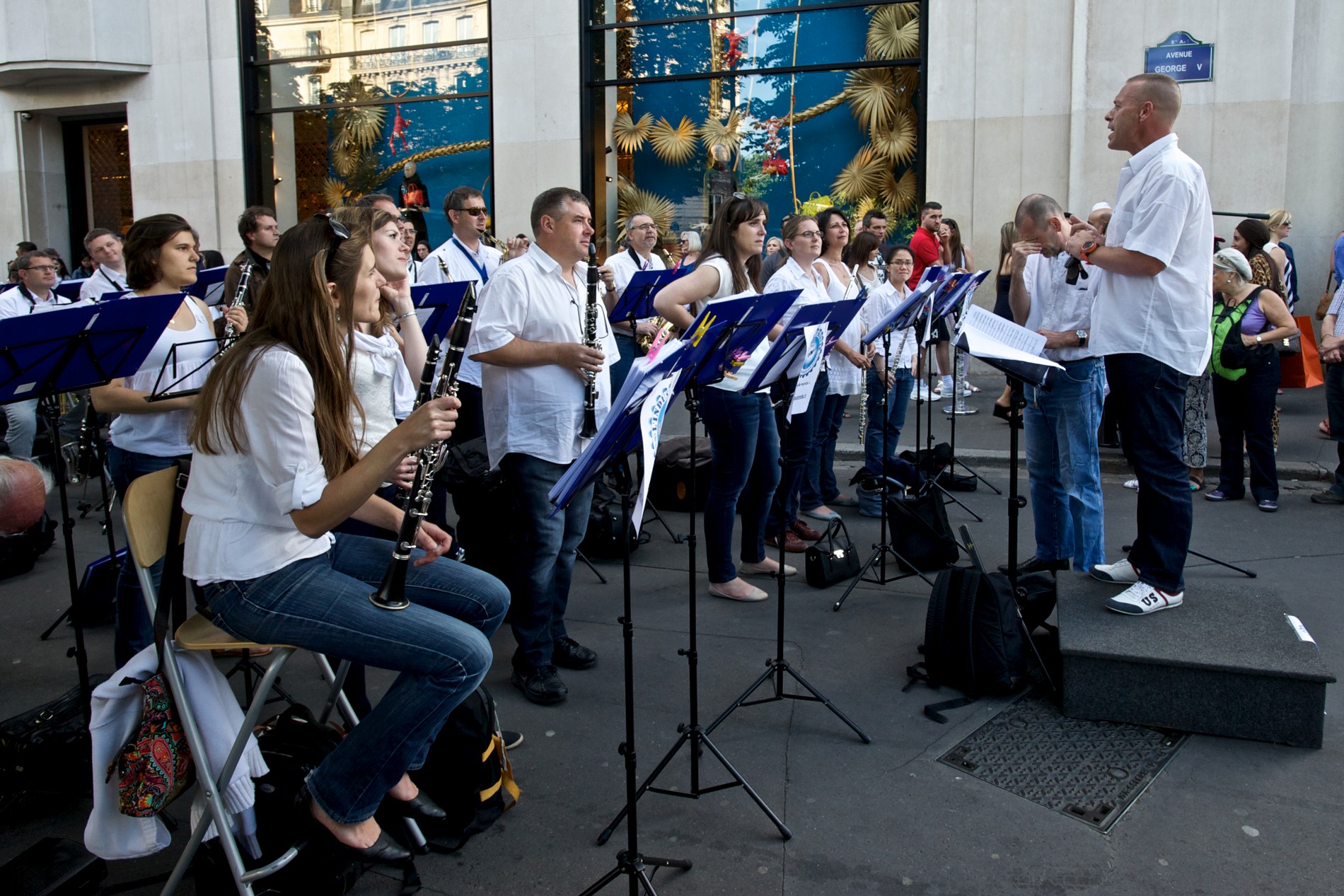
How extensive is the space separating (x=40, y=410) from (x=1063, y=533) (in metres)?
4.70

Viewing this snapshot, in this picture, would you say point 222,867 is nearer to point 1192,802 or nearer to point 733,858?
point 733,858

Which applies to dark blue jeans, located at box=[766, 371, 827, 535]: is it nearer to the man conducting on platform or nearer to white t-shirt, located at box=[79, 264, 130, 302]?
the man conducting on platform

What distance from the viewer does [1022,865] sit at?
10.2 feet

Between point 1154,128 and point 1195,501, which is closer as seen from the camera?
point 1154,128

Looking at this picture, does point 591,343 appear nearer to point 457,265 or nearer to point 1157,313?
point 1157,313

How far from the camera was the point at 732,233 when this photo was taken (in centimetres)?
542

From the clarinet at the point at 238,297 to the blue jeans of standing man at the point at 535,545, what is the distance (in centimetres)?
122

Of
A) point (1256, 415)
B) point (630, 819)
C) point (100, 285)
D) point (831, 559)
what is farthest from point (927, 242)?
point (630, 819)

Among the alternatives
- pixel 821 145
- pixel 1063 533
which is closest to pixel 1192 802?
pixel 1063 533

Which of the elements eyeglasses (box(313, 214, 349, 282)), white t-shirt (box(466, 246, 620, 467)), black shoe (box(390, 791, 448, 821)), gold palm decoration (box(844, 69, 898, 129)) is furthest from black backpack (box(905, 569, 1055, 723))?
gold palm decoration (box(844, 69, 898, 129))

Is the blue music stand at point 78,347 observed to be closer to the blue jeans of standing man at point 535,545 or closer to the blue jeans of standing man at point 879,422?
the blue jeans of standing man at point 535,545

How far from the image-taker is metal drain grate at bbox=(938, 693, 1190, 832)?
351 cm

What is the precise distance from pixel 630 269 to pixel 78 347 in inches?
201

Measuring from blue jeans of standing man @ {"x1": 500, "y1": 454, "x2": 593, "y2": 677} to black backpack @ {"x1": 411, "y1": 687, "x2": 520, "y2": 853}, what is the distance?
0.99 meters
